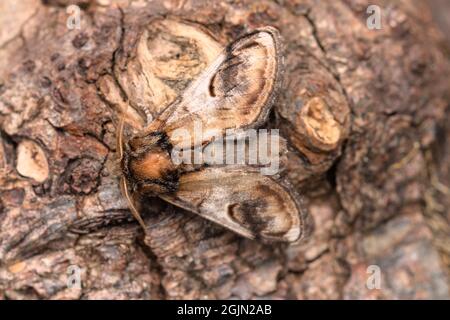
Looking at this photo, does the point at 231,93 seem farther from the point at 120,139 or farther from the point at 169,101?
the point at 120,139

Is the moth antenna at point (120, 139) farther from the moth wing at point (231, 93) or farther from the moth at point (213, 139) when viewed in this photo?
the moth wing at point (231, 93)

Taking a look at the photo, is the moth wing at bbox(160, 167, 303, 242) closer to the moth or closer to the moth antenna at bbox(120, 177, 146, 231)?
the moth

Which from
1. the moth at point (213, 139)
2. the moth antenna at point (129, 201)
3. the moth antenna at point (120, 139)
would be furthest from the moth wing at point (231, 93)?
the moth antenna at point (129, 201)

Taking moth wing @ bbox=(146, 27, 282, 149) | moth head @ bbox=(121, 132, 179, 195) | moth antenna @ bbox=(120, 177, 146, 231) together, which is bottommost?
moth antenna @ bbox=(120, 177, 146, 231)

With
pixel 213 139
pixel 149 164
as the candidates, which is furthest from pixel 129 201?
pixel 213 139

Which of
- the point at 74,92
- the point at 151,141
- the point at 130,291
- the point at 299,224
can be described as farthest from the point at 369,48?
the point at 130,291

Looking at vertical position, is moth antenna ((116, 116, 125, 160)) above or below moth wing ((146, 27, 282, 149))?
below

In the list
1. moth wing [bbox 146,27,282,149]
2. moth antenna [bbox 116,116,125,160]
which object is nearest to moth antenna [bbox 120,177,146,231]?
moth antenna [bbox 116,116,125,160]
